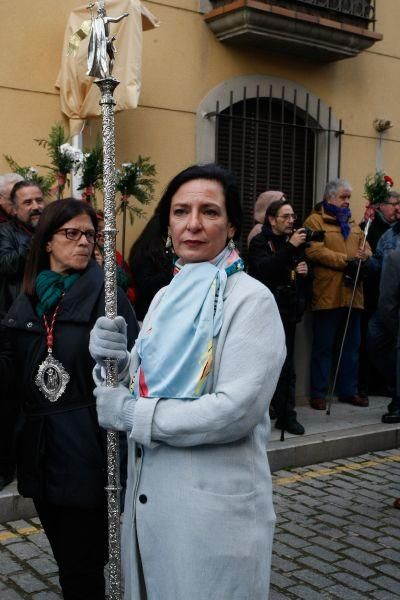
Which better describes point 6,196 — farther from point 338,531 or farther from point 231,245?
point 231,245

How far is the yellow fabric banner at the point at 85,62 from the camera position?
6789mm

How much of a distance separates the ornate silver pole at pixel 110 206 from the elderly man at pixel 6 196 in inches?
136

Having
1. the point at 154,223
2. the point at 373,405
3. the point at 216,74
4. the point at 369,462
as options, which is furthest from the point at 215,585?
the point at 216,74

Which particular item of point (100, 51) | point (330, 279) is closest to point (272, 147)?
point (330, 279)

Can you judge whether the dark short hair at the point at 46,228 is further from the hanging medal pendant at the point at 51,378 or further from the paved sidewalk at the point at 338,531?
the paved sidewalk at the point at 338,531

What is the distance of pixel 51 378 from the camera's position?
2.88m

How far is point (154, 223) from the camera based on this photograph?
614 cm

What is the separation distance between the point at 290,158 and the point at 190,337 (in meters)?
7.30

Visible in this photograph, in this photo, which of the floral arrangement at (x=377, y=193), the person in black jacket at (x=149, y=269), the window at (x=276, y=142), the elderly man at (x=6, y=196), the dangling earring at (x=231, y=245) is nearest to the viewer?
the dangling earring at (x=231, y=245)

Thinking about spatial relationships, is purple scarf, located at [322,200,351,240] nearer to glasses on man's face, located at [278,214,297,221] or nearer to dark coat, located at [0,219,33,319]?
glasses on man's face, located at [278,214,297,221]

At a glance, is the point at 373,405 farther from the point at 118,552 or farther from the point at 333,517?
the point at 118,552

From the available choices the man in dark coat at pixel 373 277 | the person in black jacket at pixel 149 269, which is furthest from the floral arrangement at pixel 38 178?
the man in dark coat at pixel 373 277

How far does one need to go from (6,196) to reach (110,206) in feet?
12.0

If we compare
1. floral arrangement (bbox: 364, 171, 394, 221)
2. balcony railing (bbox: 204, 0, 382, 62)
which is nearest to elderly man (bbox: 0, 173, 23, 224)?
balcony railing (bbox: 204, 0, 382, 62)
